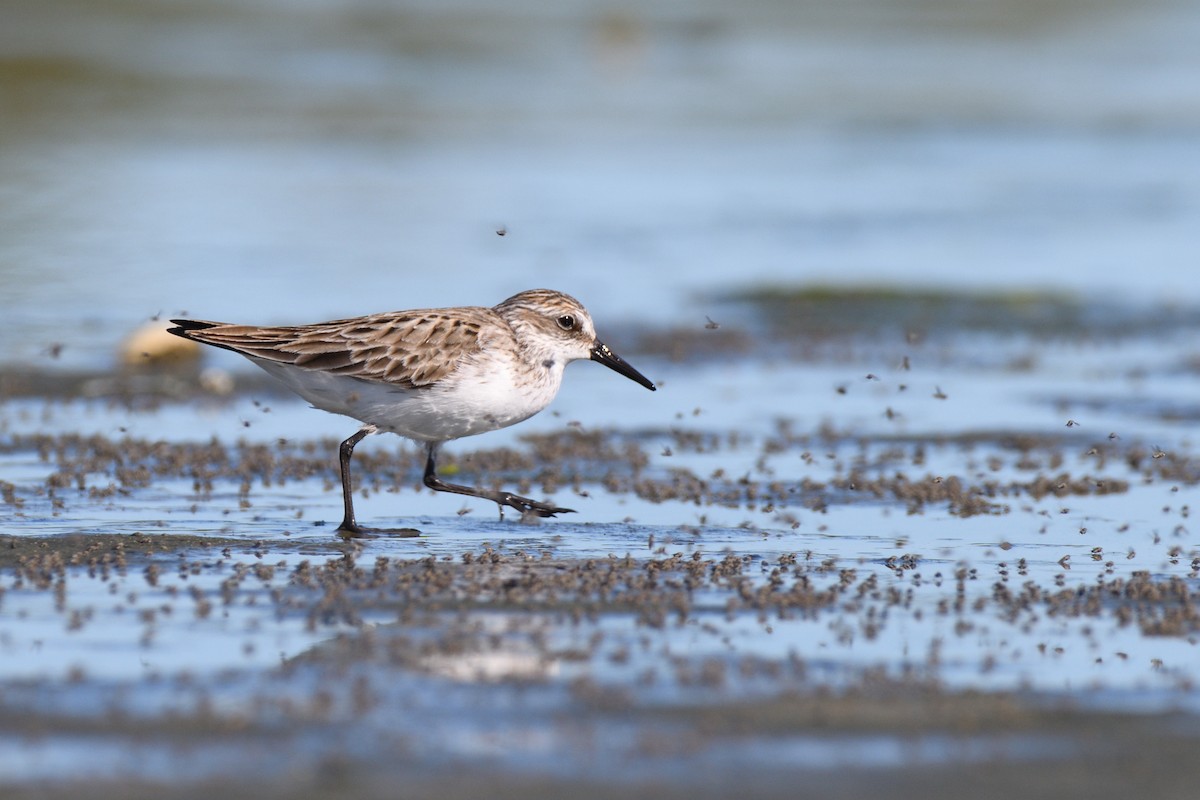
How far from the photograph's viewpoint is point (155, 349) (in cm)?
1382

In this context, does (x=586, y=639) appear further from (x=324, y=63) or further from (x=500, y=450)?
(x=324, y=63)

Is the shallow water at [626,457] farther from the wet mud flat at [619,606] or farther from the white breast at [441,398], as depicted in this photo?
the white breast at [441,398]

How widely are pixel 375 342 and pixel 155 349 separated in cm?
526

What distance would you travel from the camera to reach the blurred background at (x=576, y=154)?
722 inches

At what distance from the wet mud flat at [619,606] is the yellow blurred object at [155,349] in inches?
42.2

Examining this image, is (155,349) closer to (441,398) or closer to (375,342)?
(375,342)

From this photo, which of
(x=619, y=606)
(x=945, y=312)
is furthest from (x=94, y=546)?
(x=945, y=312)

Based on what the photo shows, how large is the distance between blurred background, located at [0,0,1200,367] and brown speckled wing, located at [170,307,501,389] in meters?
3.65

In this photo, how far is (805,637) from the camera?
6777 mm

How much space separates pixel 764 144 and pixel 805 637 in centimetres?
2355

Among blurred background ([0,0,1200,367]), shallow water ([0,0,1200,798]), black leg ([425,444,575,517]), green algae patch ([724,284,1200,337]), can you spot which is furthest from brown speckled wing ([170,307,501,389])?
green algae patch ([724,284,1200,337])

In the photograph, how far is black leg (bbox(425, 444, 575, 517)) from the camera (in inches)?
361

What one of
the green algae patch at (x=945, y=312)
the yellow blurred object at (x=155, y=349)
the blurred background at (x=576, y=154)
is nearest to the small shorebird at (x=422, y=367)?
the blurred background at (x=576, y=154)

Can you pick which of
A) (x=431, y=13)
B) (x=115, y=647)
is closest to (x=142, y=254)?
(x=115, y=647)
